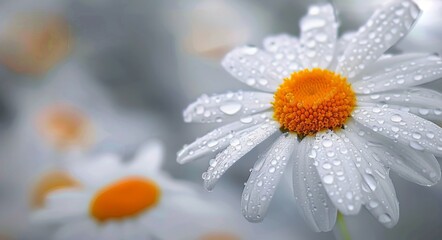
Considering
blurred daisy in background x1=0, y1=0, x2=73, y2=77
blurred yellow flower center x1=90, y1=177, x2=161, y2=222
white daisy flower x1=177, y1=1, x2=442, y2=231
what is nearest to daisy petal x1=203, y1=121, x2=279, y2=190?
white daisy flower x1=177, y1=1, x2=442, y2=231

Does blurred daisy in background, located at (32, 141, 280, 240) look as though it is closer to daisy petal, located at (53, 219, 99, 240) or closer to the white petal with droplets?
daisy petal, located at (53, 219, 99, 240)

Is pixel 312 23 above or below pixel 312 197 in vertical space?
above

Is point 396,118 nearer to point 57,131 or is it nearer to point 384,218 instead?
point 384,218

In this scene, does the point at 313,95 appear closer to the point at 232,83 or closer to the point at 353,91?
the point at 353,91

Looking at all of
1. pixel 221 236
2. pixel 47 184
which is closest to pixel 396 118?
pixel 221 236

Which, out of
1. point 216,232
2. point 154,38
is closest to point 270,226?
point 216,232

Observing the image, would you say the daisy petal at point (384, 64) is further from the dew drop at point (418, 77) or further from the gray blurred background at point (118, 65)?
the gray blurred background at point (118, 65)
